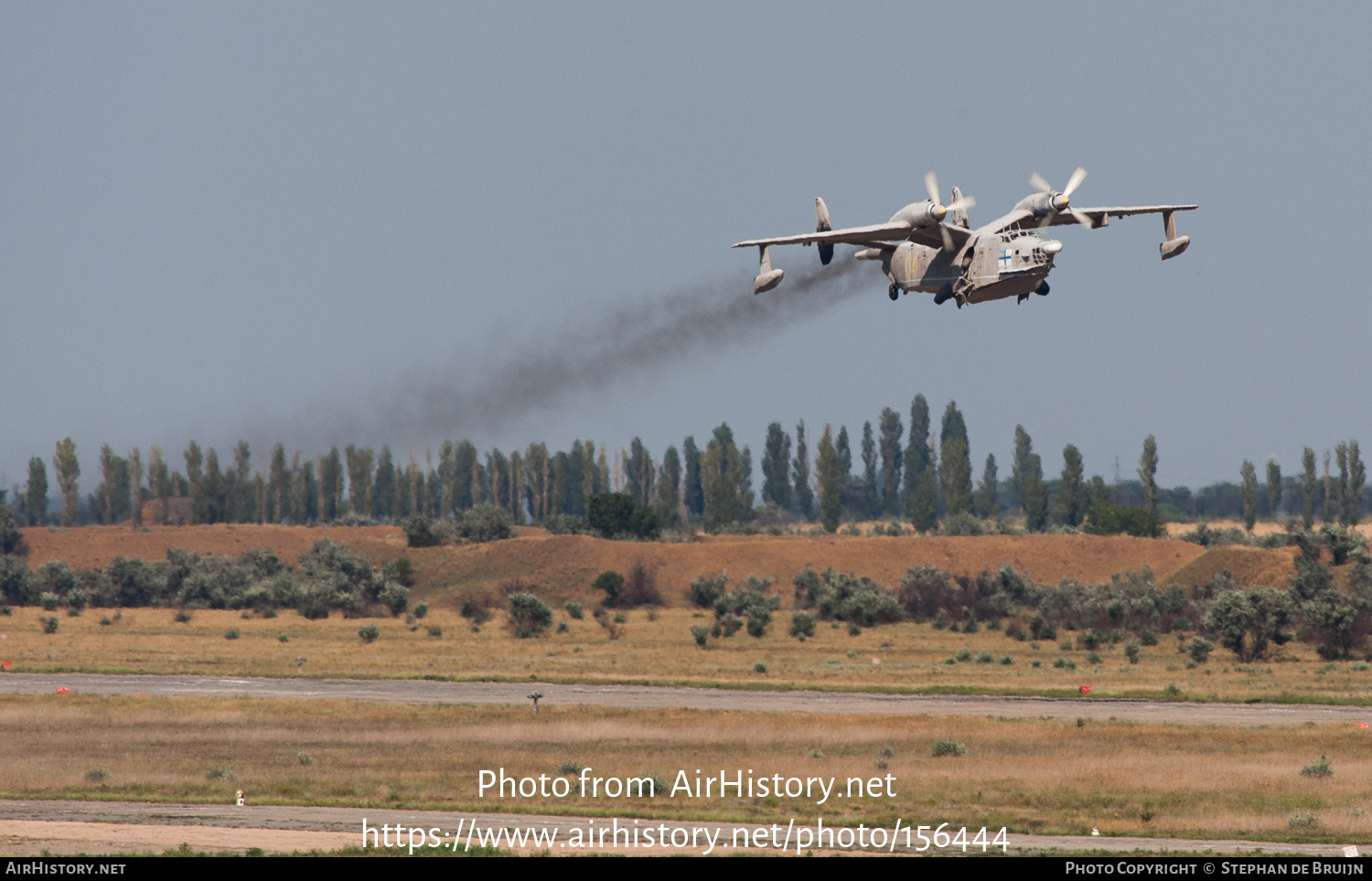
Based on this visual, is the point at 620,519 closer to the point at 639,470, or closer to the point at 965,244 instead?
the point at 639,470

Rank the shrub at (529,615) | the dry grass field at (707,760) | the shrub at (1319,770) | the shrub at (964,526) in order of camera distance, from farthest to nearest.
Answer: the shrub at (964,526)
the shrub at (529,615)
the shrub at (1319,770)
the dry grass field at (707,760)

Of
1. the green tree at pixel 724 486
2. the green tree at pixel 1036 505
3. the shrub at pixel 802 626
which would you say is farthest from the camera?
the green tree at pixel 724 486

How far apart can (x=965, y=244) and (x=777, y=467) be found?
133742 mm

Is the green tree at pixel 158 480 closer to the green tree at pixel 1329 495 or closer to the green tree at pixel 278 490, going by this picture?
the green tree at pixel 278 490

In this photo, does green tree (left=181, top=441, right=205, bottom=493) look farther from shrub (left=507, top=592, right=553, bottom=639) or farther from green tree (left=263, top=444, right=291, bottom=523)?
shrub (left=507, top=592, right=553, bottom=639)

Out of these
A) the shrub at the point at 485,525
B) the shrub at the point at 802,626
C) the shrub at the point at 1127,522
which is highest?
the shrub at the point at 485,525

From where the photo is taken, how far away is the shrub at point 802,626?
256ft

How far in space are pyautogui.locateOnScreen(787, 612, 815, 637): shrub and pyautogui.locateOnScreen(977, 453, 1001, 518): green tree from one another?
82.6 meters

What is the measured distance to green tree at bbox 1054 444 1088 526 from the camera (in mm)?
133750

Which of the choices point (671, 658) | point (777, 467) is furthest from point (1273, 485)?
point (671, 658)

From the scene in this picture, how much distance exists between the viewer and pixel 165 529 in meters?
127

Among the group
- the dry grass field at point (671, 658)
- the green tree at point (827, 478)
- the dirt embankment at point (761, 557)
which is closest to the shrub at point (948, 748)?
the dry grass field at point (671, 658)

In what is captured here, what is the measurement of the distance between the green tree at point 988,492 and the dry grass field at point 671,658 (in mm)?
78588

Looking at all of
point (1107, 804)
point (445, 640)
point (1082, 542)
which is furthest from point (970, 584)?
point (1107, 804)
